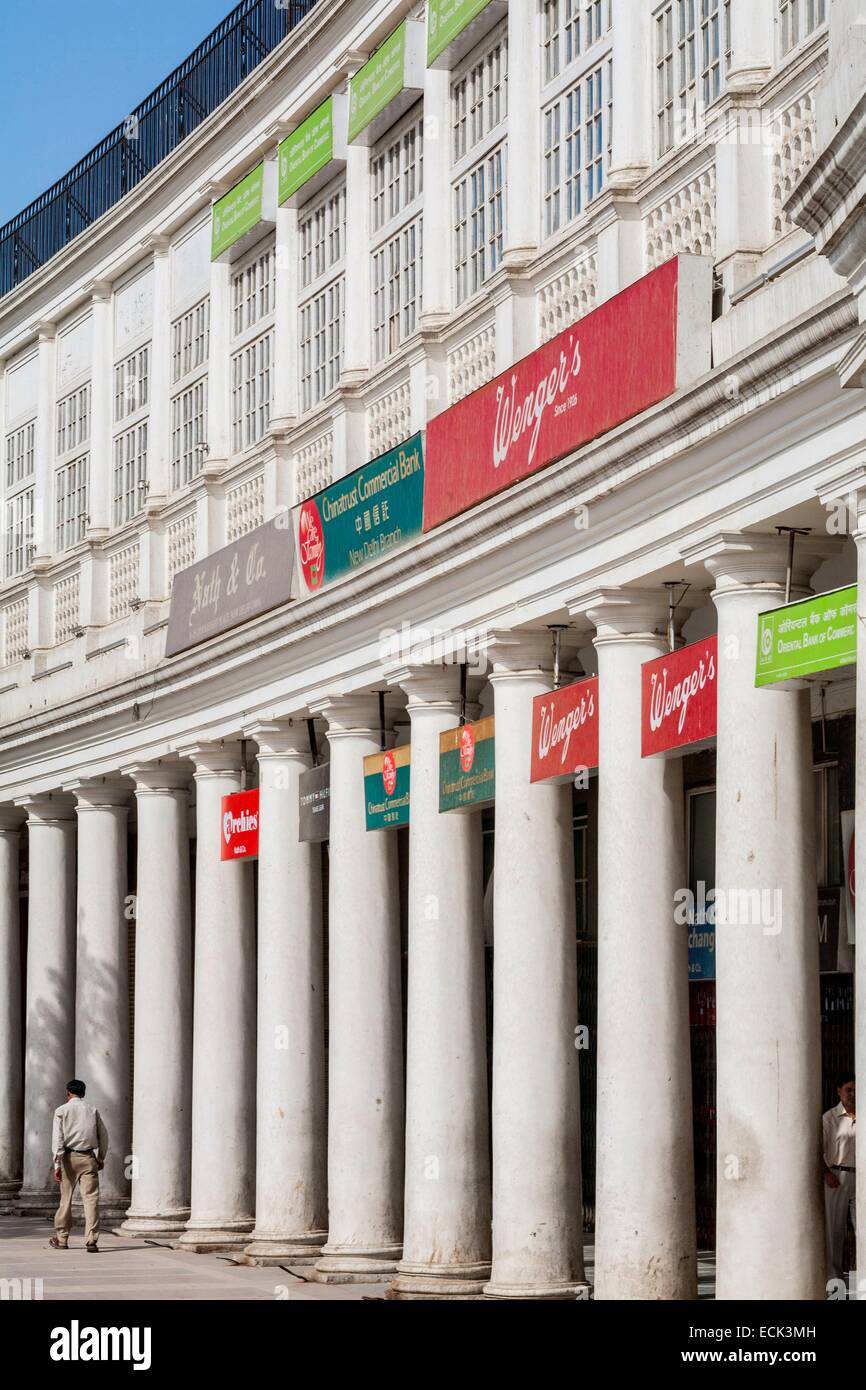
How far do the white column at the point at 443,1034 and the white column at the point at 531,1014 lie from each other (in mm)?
1317

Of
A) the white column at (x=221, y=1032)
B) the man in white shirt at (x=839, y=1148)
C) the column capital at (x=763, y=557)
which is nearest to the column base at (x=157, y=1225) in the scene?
the white column at (x=221, y=1032)

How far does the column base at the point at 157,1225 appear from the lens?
2995cm

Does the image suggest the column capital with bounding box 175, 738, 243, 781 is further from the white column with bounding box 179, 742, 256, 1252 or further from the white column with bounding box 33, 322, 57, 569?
the white column with bounding box 33, 322, 57, 569

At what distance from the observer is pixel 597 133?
20859 mm

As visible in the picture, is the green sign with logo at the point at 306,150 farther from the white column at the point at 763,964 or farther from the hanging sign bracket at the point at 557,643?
the white column at the point at 763,964

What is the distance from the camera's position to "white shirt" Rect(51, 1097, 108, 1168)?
28266mm

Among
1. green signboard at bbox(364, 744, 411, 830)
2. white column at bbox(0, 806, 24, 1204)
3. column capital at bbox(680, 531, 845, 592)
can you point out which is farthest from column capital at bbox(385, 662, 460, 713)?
white column at bbox(0, 806, 24, 1204)

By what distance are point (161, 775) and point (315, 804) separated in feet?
18.4

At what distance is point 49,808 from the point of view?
35.4 m

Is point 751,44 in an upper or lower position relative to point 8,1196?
upper

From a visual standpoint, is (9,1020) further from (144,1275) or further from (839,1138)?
(839,1138)

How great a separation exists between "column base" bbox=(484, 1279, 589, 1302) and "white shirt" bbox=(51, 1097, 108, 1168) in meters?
8.63

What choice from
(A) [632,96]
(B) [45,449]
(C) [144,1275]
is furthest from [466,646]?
(B) [45,449]
